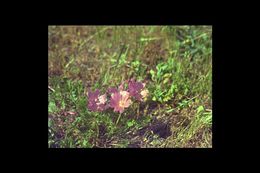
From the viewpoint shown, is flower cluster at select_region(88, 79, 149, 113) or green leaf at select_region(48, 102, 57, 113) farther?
green leaf at select_region(48, 102, 57, 113)

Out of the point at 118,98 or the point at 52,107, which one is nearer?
the point at 118,98

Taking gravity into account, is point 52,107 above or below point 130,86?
below

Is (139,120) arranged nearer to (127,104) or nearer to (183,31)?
(127,104)

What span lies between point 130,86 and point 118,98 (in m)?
0.13

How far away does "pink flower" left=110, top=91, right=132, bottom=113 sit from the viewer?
2797 millimetres

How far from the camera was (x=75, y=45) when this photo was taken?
12.1ft

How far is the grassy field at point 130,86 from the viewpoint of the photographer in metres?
2.78

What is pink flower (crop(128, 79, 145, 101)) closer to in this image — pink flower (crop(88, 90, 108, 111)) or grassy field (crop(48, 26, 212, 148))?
grassy field (crop(48, 26, 212, 148))

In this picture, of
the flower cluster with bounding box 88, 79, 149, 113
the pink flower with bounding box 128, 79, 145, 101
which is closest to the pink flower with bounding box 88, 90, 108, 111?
the flower cluster with bounding box 88, 79, 149, 113

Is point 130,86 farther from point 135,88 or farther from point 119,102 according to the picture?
point 119,102

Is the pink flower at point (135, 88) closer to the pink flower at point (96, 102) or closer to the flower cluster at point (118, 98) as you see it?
the flower cluster at point (118, 98)

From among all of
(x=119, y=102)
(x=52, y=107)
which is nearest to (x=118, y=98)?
(x=119, y=102)

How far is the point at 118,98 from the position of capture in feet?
9.21

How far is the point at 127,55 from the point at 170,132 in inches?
34.6
